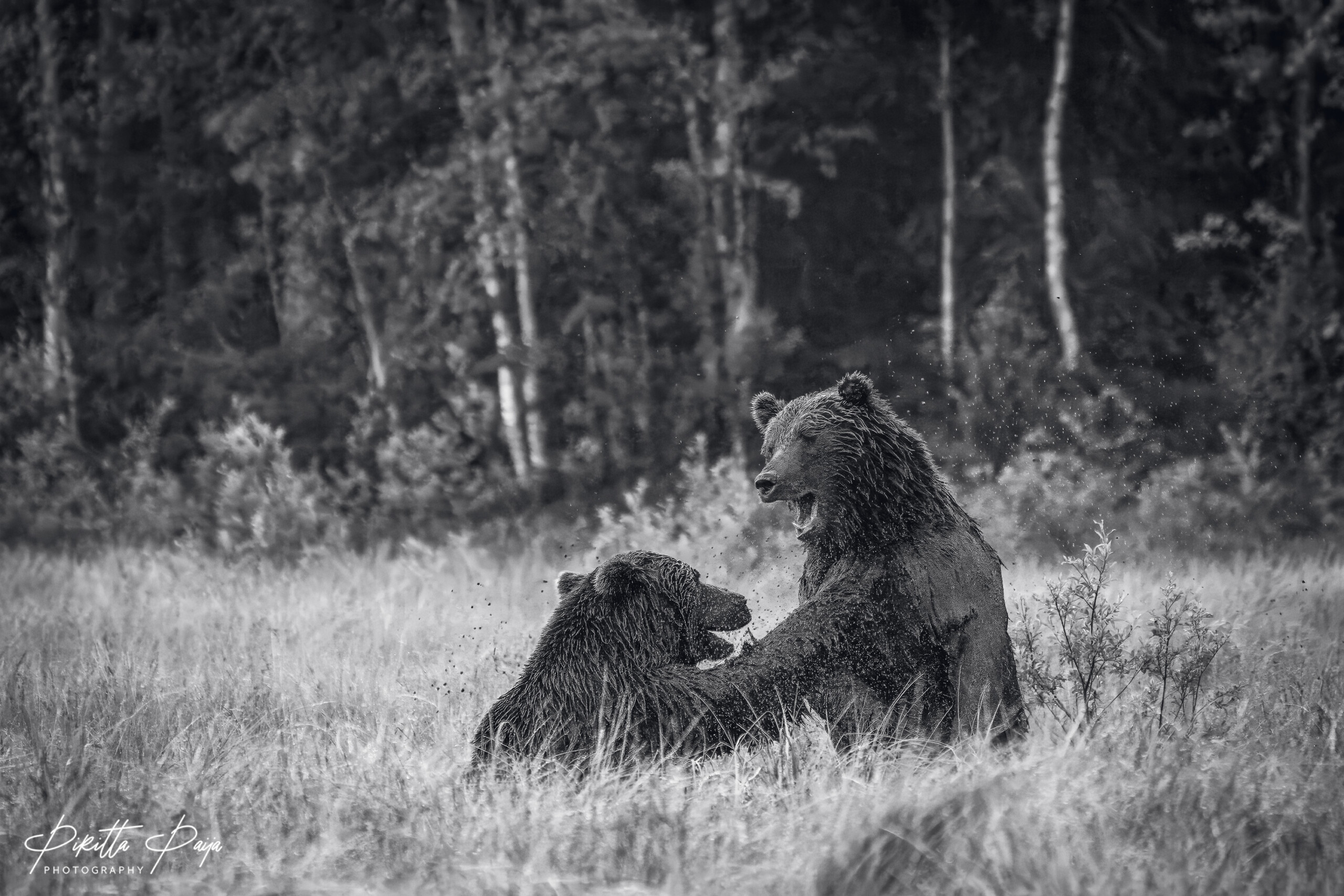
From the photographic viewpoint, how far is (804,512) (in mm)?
3955

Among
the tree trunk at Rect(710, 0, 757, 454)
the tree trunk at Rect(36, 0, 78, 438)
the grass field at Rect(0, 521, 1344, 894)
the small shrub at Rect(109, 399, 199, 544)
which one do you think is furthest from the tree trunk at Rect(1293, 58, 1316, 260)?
the tree trunk at Rect(36, 0, 78, 438)

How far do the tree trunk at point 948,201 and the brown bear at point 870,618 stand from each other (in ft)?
27.1

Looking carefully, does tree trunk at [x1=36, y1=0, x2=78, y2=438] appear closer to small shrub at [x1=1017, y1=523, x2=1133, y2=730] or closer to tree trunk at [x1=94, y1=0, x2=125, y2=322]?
tree trunk at [x1=94, y1=0, x2=125, y2=322]

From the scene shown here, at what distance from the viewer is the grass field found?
2980 mm

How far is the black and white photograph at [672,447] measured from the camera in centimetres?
337

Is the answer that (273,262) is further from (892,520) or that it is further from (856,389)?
(892,520)

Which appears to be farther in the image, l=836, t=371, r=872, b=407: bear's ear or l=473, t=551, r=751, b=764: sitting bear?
l=836, t=371, r=872, b=407: bear's ear

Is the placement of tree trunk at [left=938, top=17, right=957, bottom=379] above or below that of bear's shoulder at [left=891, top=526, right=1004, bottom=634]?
above

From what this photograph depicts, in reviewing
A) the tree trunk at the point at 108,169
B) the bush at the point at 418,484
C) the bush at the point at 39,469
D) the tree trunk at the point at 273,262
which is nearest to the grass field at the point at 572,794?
the bush at the point at 418,484

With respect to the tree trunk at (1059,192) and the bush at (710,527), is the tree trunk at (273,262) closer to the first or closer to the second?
the bush at (710,527)

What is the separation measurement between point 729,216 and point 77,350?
7634mm

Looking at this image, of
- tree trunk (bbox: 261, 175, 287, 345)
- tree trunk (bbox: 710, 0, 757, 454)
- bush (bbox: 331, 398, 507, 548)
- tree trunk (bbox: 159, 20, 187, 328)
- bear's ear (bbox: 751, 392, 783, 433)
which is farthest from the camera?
tree trunk (bbox: 261, 175, 287, 345)

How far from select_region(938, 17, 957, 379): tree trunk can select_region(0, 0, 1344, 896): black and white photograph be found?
0.12ft

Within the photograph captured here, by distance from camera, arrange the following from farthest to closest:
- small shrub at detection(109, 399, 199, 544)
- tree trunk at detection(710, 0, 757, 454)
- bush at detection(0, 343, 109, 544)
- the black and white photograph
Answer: bush at detection(0, 343, 109, 544) < small shrub at detection(109, 399, 199, 544) < tree trunk at detection(710, 0, 757, 454) < the black and white photograph
